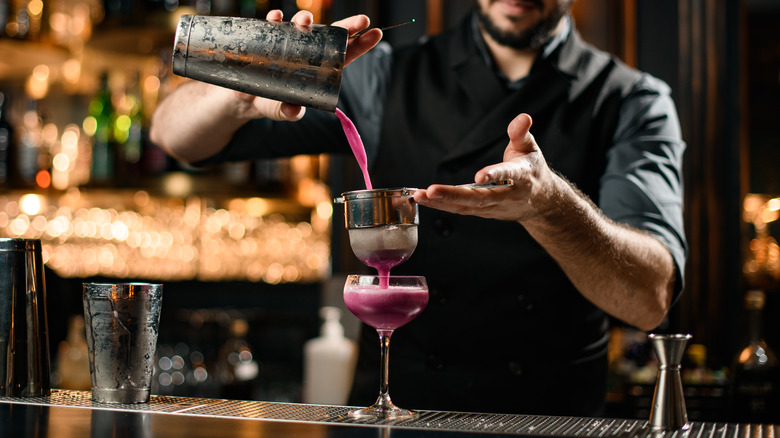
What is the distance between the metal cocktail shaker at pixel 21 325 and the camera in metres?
1.33

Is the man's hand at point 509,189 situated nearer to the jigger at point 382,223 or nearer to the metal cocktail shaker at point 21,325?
the jigger at point 382,223

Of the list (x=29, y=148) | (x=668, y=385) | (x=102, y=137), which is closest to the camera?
(x=668, y=385)

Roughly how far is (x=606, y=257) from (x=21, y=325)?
40.6 inches

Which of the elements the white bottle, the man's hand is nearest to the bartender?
the man's hand

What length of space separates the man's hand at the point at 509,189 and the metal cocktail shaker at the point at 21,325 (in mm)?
697

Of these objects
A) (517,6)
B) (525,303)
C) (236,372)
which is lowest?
(236,372)

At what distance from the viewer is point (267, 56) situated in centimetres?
123

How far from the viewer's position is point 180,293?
3.47 metres

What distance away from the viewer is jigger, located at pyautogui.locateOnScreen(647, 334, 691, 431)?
109 cm

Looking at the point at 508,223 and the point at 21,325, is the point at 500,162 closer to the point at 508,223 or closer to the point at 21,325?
the point at 508,223

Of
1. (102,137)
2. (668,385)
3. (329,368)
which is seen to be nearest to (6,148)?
(102,137)

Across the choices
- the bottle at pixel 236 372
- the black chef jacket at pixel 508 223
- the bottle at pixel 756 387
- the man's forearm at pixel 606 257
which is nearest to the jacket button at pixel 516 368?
the black chef jacket at pixel 508 223

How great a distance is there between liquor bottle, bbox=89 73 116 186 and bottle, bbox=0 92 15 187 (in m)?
0.35

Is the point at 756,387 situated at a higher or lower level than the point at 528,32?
lower
